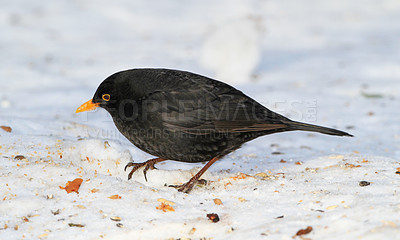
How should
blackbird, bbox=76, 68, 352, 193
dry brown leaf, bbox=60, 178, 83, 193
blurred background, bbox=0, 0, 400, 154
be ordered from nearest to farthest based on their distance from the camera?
dry brown leaf, bbox=60, 178, 83, 193 < blackbird, bbox=76, 68, 352, 193 < blurred background, bbox=0, 0, 400, 154

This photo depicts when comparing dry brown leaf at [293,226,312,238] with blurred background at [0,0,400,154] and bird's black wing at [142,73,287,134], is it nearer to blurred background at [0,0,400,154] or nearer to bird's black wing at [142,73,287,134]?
bird's black wing at [142,73,287,134]

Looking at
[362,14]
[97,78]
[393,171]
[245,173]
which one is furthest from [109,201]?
[362,14]

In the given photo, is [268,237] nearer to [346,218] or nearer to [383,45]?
[346,218]

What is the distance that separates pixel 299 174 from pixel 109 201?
162 centimetres

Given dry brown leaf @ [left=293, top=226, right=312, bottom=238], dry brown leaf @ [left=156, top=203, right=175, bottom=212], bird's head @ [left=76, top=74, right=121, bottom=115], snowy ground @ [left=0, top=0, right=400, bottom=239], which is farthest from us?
bird's head @ [left=76, top=74, right=121, bottom=115]

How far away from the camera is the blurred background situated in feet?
24.6

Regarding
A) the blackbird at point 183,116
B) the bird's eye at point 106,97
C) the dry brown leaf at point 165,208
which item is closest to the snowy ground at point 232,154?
the dry brown leaf at point 165,208

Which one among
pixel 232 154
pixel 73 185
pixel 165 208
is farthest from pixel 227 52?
pixel 165 208

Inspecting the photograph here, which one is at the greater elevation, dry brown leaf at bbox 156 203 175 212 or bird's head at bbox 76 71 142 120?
bird's head at bbox 76 71 142 120

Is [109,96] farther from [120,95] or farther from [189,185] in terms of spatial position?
[189,185]

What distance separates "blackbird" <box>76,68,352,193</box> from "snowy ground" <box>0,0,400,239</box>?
31cm

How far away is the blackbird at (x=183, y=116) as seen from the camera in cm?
391

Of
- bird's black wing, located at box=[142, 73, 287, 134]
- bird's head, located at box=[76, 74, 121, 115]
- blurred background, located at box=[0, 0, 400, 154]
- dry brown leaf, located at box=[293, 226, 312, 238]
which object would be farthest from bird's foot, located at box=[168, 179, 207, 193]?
blurred background, located at box=[0, 0, 400, 154]

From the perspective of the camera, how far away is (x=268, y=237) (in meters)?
2.96
